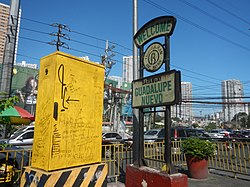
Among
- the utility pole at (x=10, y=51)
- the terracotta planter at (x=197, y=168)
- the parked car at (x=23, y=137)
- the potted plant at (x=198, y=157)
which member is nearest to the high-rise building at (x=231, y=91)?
the potted plant at (x=198, y=157)

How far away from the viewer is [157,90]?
15.6 ft

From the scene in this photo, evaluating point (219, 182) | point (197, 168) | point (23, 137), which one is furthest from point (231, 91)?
point (219, 182)

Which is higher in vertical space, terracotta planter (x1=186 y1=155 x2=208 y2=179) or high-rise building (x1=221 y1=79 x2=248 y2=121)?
high-rise building (x1=221 y1=79 x2=248 y2=121)

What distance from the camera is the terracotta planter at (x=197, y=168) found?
7.13m

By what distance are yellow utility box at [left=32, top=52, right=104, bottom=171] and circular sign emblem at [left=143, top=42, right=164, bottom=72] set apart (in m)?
1.67

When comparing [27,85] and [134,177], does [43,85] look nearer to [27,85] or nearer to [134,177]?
[134,177]

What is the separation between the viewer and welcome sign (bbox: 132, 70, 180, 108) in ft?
14.3

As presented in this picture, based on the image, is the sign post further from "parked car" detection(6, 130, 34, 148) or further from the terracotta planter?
"parked car" detection(6, 130, 34, 148)

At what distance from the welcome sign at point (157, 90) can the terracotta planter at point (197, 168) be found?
348cm

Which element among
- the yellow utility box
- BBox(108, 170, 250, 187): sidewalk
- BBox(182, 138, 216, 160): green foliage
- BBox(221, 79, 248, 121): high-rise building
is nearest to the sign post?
the yellow utility box

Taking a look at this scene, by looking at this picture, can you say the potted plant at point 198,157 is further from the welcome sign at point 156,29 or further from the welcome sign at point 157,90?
the welcome sign at point 156,29

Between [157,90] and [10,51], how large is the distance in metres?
8.04

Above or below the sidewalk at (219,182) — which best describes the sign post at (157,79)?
above

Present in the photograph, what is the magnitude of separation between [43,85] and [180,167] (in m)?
7.50
